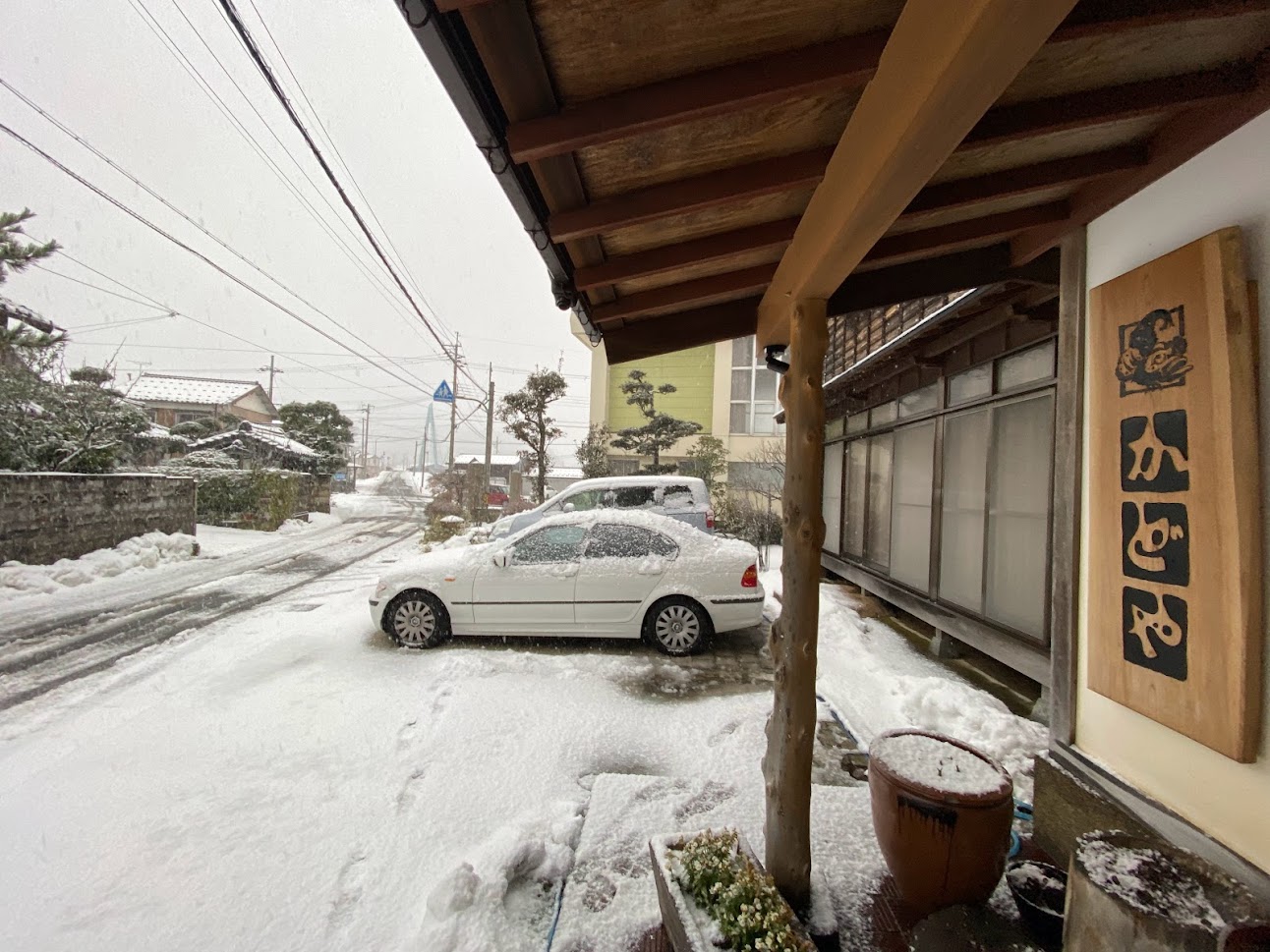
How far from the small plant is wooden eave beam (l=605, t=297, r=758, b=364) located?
96.5 inches

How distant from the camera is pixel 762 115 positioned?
5.86 feet

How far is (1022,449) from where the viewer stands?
4.53 meters

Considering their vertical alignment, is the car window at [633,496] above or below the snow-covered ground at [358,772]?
above

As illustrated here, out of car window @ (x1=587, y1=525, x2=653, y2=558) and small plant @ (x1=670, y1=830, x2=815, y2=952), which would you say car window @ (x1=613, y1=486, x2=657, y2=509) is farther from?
small plant @ (x1=670, y1=830, x2=815, y2=952)

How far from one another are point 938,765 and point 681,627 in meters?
3.42

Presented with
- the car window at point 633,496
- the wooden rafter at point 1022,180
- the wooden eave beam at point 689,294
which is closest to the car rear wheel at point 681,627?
the wooden eave beam at point 689,294

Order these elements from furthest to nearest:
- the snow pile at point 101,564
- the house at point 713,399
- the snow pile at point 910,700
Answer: the house at point 713,399, the snow pile at point 101,564, the snow pile at point 910,700

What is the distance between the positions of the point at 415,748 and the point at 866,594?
6.45 metres

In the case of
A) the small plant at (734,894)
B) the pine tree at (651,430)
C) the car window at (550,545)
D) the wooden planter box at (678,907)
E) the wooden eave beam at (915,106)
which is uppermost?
the pine tree at (651,430)

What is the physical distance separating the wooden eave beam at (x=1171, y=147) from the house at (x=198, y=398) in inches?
1250

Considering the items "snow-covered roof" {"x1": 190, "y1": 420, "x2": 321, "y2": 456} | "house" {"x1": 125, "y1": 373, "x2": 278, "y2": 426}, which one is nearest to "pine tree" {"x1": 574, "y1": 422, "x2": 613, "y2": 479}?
"snow-covered roof" {"x1": 190, "y1": 420, "x2": 321, "y2": 456}

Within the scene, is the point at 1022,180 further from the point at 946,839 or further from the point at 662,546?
the point at 662,546

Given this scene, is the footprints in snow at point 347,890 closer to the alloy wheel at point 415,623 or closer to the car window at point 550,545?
the alloy wheel at point 415,623

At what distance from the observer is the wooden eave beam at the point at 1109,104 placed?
1812 mm
